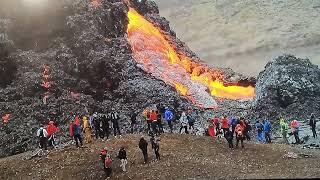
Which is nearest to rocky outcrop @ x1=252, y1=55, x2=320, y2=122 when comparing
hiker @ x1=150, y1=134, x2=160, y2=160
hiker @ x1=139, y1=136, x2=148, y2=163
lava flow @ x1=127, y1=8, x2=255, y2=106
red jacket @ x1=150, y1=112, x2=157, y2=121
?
lava flow @ x1=127, y1=8, x2=255, y2=106

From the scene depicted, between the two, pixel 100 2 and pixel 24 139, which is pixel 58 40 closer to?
pixel 100 2

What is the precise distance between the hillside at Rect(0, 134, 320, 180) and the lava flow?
3147 centimetres

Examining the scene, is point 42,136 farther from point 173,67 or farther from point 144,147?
point 173,67

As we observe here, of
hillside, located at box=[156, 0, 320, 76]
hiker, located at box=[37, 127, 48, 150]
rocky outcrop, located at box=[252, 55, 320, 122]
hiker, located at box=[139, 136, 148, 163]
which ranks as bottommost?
hiker, located at box=[139, 136, 148, 163]

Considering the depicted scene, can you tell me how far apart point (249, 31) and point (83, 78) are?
3882 inches

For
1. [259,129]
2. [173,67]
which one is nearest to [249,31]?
[173,67]

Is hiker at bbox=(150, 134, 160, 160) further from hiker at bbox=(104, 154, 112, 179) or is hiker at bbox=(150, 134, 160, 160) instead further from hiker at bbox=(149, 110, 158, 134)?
hiker at bbox=(149, 110, 158, 134)

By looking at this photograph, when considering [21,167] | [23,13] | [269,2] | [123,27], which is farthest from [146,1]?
[269,2]

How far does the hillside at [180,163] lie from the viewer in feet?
89.2

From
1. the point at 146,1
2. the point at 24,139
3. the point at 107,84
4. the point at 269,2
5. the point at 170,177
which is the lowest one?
the point at 170,177

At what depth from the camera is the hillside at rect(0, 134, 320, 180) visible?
27203 millimetres

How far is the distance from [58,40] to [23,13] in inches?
281

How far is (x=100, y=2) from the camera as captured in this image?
7288 centimetres

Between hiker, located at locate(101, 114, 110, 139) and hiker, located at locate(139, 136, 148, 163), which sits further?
hiker, located at locate(101, 114, 110, 139)
